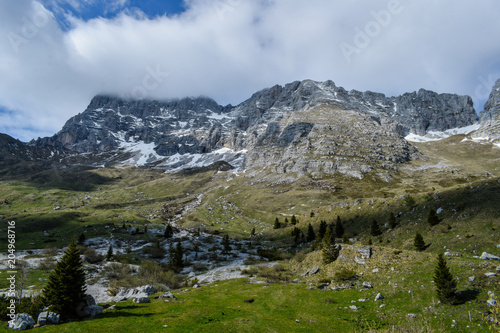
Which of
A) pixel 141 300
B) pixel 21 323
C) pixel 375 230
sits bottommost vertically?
pixel 141 300

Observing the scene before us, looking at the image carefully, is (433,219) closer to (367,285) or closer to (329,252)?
(329,252)

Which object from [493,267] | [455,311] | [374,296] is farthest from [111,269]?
[493,267]

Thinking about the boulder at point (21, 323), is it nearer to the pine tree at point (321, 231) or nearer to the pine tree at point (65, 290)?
the pine tree at point (65, 290)

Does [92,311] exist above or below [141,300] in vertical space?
above

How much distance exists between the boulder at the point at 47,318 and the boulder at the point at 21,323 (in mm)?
580

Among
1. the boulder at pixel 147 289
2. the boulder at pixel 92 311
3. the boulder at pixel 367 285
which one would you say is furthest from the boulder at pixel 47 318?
the boulder at pixel 367 285

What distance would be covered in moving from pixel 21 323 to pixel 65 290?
12.3ft

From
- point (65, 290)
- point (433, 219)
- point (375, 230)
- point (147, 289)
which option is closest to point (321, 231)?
point (375, 230)

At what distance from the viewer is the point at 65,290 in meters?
24.7

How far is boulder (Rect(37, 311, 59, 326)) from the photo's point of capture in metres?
22.7

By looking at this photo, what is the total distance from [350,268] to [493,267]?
16588mm

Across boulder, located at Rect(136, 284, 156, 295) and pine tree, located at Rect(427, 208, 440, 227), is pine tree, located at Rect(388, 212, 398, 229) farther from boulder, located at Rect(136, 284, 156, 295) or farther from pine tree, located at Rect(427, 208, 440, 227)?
boulder, located at Rect(136, 284, 156, 295)

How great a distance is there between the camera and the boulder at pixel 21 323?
2122 centimetres

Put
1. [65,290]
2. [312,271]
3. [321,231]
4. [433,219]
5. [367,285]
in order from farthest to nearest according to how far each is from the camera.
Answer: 1. [321,231]
2. [433,219]
3. [312,271]
4. [367,285]
5. [65,290]
